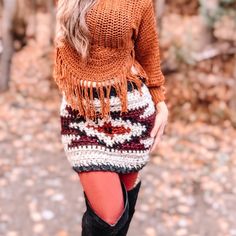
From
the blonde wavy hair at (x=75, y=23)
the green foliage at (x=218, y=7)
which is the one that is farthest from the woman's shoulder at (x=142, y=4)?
the green foliage at (x=218, y=7)

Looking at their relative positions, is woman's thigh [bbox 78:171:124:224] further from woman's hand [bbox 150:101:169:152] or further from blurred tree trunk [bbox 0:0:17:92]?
blurred tree trunk [bbox 0:0:17:92]

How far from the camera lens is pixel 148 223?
3.58m

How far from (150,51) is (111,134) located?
1.40 ft

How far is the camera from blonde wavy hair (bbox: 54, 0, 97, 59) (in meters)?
2.00

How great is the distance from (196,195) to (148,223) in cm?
59

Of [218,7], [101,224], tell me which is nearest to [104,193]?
[101,224]

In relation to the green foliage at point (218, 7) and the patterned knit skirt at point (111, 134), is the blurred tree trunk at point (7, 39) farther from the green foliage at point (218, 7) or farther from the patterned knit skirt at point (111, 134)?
the patterned knit skirt at point (111, 134)

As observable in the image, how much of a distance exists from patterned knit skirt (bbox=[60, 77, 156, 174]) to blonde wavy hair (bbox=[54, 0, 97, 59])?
0.22 metres

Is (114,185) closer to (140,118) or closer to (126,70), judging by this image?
(140,118)

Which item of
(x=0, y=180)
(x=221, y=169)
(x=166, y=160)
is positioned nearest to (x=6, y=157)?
(x=0, y=180)

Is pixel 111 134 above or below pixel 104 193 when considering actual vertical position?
above

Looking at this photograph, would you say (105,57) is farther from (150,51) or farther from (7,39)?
(7,39)

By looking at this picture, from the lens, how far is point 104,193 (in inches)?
83.1

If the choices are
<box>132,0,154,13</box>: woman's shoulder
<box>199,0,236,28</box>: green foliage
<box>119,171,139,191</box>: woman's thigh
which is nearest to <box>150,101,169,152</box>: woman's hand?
<box>119,171,139,191</box>: woman's thigh
